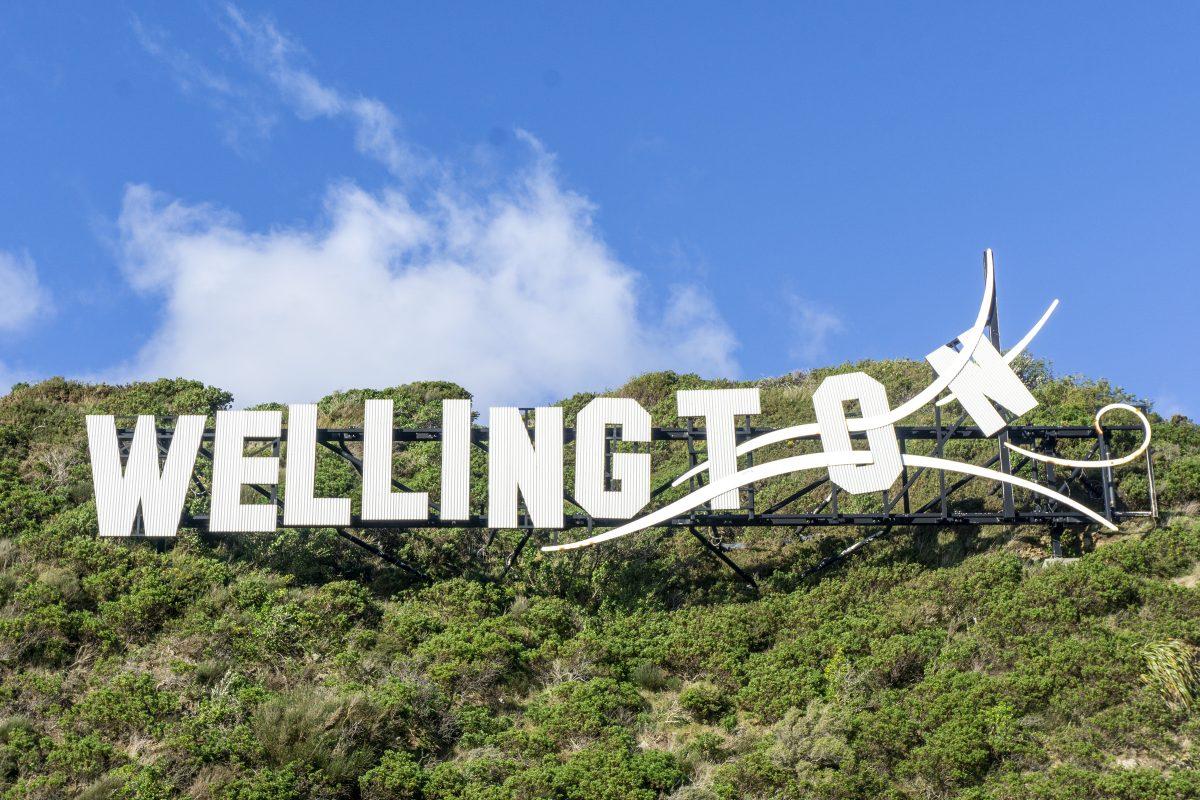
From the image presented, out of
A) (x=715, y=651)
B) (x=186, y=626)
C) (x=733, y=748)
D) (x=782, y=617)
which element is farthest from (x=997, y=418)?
(x=186, y=626)

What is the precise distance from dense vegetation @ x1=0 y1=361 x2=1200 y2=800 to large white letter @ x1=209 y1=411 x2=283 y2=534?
1.16 meters

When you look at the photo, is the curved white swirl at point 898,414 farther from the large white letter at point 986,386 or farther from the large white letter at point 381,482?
the large white letter at point 381,482

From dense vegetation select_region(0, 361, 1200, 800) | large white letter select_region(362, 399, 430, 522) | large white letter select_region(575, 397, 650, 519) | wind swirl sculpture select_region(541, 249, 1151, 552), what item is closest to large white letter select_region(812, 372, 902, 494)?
wind swirl sculpture select_region(541, 249, 1151, 552)

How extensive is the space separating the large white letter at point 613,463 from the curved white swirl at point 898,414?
89cm

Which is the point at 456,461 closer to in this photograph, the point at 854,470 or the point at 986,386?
the point at 854,470

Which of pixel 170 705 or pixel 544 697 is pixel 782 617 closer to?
pixel 544 697

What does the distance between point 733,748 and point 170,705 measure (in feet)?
33.9

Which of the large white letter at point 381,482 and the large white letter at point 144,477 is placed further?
the large white letter at point 144,477

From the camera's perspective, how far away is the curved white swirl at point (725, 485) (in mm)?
27547

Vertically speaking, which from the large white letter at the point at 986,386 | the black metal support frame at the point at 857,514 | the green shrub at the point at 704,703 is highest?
the large white letter at the point at 986,386

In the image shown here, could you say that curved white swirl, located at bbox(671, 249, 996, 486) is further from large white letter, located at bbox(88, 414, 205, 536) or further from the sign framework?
large white letter, located at bbox(88, 414, 205, 536)

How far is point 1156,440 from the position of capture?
3284 centimetres

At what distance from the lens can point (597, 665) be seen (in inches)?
1009

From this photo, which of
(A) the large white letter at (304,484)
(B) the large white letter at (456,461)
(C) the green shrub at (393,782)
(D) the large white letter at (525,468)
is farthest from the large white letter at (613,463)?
(C) the green shrub at (393,782)
